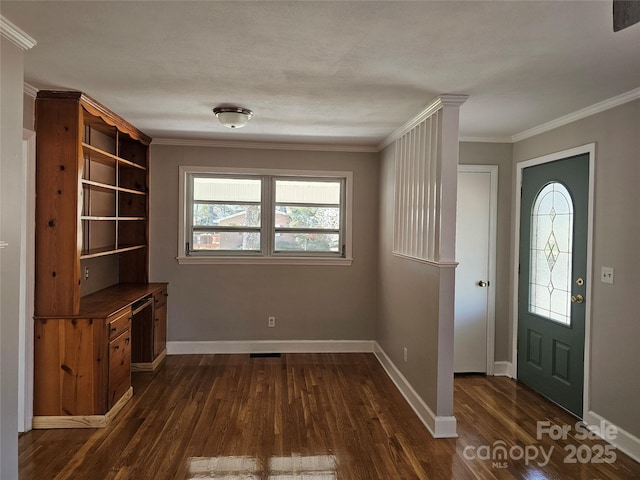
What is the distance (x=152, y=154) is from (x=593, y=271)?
4423mm

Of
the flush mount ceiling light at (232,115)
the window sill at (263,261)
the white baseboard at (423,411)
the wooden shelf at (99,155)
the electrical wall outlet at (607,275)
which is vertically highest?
the flush mount ceiling light at (232,115)

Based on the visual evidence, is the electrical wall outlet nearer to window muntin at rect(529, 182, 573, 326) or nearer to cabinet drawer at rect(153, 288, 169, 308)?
window muntin at rect(529, 182, 573, 326)

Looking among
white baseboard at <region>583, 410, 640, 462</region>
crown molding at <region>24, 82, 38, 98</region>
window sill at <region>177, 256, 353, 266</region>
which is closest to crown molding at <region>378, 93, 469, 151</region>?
window sill at <region>177, 256, 353, 266</region>

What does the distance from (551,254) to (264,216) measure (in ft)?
9.89

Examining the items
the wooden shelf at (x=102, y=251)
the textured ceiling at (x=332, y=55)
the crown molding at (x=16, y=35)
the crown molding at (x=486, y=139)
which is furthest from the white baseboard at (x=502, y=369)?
the crown molding at (x=16, y=35)

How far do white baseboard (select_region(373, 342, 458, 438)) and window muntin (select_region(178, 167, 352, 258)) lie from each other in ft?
4.92

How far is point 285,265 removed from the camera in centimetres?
504

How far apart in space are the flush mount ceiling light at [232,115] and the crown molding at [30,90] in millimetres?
1225

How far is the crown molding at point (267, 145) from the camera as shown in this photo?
4796mm

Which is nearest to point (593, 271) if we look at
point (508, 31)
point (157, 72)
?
point (508, 31)

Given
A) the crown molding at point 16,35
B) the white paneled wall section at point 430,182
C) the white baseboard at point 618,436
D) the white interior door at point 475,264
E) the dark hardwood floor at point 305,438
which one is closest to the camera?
the crown molding at point 16,35

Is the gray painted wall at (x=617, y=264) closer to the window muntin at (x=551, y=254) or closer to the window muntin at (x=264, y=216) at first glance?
the window muntin at (x=551, y=254)

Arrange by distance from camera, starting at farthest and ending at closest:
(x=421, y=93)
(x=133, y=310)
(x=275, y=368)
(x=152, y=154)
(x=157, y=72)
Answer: (x=152, y=154) → (x=275, y=368) → (x=133, y=310) → (x=421, y=93) → (x=157, y=72)

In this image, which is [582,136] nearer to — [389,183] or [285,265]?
[389,183]
